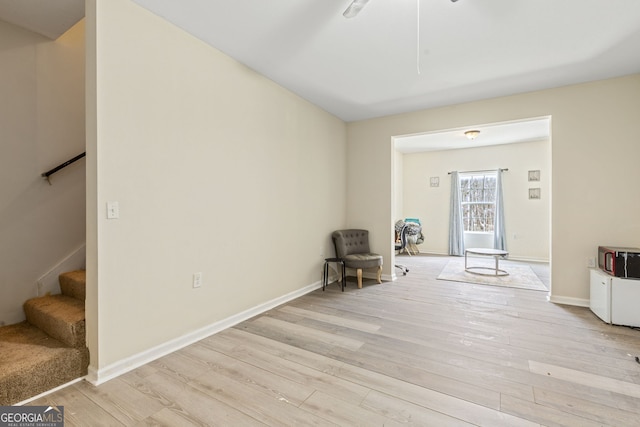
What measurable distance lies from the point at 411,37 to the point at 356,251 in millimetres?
3102

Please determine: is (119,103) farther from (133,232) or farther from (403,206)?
(403,206)

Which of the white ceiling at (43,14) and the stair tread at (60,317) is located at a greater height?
the white ceiling at (43,14)

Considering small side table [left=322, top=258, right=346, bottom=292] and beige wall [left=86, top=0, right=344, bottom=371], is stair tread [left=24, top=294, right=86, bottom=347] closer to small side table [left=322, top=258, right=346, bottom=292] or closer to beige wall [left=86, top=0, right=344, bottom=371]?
beige wall [left=86, top=0, right=344, bottom=371]

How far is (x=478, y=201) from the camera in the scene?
24.3 feet

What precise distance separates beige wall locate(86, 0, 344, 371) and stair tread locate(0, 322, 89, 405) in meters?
0.14

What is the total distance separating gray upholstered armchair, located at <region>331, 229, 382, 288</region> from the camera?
4.27 meters

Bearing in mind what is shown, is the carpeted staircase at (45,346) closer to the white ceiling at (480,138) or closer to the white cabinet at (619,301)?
the white cabinet at (619,301)

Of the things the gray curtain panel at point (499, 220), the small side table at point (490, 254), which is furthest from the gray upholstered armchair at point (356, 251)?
the gray curtain panel at point (499, 220)

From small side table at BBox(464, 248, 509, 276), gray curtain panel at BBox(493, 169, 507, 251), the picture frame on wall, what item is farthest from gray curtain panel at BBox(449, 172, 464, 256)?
small side table at BBox(464, 248, 509, 276)

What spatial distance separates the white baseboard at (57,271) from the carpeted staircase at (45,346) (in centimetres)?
9

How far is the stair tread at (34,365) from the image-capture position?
167 centimetres

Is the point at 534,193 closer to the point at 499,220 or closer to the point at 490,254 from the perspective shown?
the point at 499,220

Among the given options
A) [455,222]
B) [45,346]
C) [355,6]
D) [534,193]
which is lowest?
[45,346]

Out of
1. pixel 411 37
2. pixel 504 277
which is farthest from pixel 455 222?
pixel 411 37
